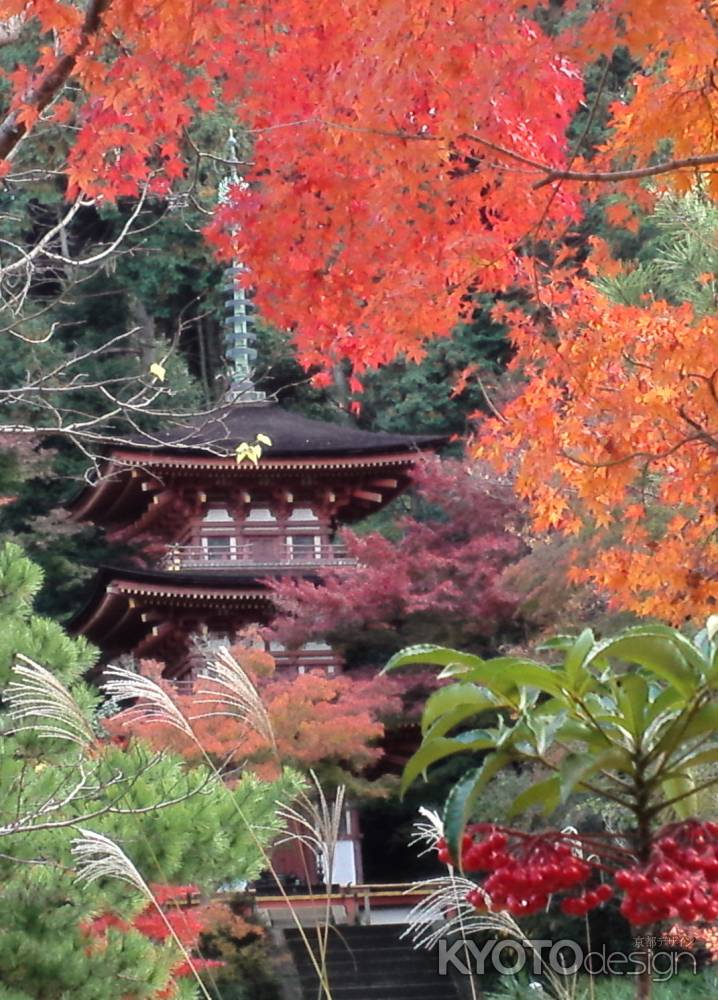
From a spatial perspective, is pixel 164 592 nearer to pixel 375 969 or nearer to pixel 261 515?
pixel 261 515

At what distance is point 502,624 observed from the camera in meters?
15.8

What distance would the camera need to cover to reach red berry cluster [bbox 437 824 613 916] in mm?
2143

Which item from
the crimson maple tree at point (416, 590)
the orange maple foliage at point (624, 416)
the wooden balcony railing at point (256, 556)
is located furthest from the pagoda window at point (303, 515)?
the orange maple foliage at point (624, 416)

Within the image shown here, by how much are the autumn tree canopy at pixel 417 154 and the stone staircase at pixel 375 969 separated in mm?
7991

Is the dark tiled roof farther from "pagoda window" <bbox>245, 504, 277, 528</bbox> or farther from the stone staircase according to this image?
the stone staircase

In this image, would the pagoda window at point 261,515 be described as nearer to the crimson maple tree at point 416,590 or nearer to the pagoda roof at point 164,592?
the pagoda roof at point 164,592

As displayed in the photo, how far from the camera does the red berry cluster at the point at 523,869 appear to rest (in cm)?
214

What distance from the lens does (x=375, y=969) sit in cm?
1341

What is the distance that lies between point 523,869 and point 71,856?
3669 mm

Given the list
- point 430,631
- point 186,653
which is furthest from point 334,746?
point 186,653

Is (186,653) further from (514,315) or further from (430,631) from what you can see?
(514,315)

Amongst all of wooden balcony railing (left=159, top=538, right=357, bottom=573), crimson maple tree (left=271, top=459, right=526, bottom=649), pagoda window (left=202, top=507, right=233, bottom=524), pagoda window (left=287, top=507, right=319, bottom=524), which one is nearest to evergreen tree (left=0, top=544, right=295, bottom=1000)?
crimson maple tree (left=271, top=459, right=526, bottom=649)

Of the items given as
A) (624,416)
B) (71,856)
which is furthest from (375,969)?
(624,416)

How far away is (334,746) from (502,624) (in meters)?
3.77
